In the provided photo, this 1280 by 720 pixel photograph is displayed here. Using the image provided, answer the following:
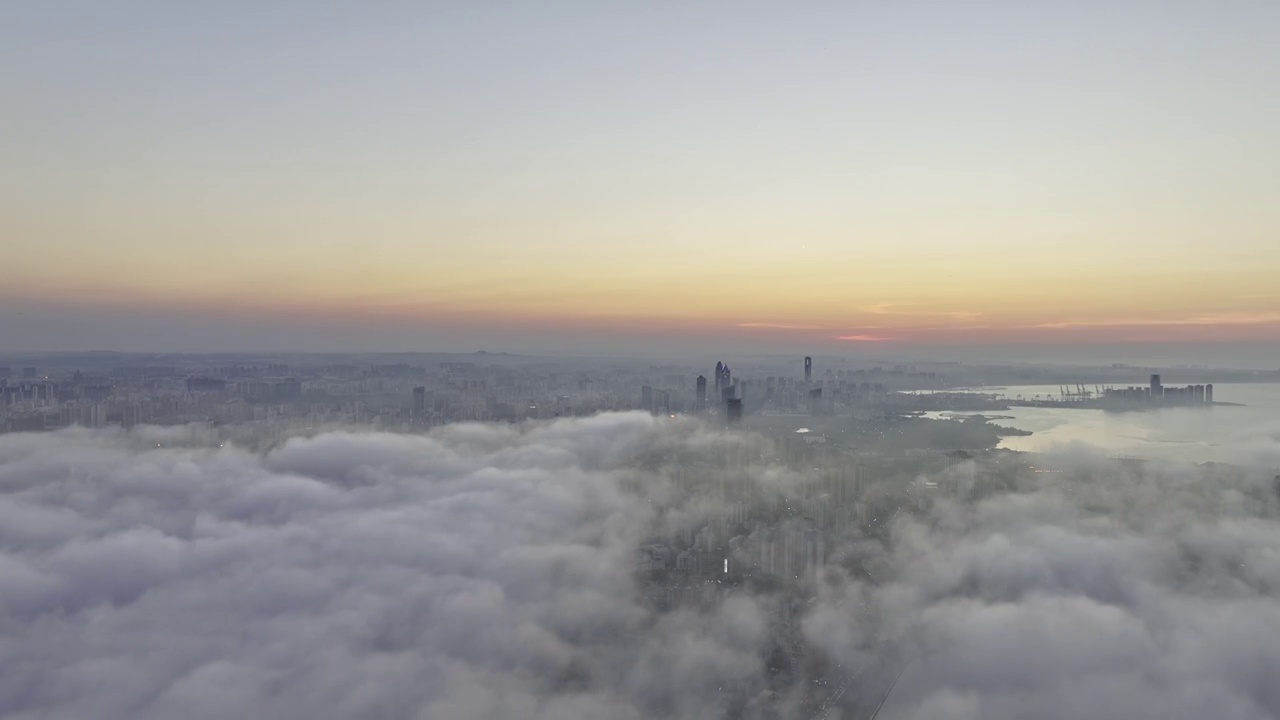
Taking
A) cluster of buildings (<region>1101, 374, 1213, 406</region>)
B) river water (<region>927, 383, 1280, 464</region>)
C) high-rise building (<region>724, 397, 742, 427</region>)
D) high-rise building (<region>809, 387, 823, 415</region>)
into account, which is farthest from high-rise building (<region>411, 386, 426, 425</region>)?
cluster of buildings (<region>1101, 374, 1213, 406</region>)

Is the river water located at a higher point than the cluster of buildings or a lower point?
lower

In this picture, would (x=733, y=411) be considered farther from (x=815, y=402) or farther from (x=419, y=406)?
(x=419, y=406)

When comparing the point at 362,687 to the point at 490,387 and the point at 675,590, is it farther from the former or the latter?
the point at 490,387

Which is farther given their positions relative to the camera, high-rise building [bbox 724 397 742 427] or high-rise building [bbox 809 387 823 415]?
high-rise building [bbox 809 387 823 415]

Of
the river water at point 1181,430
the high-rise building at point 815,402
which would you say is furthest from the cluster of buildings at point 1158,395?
the high-rise building at point 815,402

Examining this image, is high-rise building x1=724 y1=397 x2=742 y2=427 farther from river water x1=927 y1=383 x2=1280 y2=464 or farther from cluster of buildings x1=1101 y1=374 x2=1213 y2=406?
cluster of buildings x1=1101 y1=374 x2=1213 y2=406

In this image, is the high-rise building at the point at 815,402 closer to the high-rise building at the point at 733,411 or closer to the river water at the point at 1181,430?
the high-rise building at the point at 733,411

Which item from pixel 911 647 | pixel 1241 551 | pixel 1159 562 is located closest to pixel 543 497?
pixel 911 647
